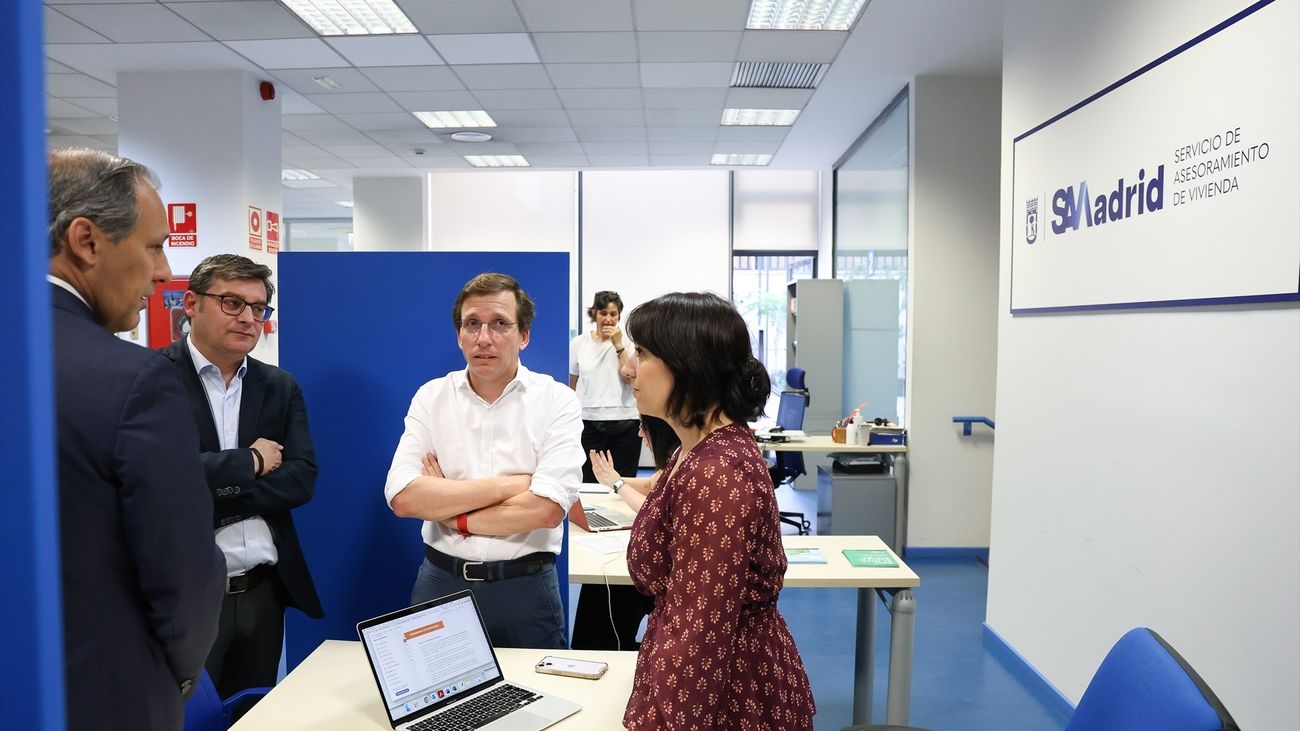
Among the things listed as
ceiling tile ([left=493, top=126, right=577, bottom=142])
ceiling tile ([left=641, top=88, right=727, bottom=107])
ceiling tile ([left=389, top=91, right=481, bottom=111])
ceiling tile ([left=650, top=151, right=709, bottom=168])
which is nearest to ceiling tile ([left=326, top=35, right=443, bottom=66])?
ceiling tile ([left=389, top=91, right=481, bottom=111])

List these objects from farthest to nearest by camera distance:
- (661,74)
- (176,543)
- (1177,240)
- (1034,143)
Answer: (661,74) → (1034,143) → (1177,240) → (176,543)

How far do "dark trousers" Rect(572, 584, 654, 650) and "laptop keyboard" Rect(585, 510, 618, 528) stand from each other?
1.02 ft

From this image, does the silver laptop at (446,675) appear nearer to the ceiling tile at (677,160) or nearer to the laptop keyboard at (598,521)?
the laptop keyboard at (598,521)

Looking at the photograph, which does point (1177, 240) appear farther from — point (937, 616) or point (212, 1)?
point (212, 1)

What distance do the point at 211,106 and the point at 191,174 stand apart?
19.9 inches

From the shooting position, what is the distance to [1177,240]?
8.04ft

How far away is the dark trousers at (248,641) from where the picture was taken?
7.13ft

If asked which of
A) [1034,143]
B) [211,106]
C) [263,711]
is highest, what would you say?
[211,106]

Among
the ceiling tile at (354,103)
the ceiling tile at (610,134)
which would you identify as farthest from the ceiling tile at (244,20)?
the ceiling tile at (610,134)

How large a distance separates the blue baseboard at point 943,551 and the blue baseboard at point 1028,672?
1.55 m

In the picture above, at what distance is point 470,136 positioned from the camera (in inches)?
285

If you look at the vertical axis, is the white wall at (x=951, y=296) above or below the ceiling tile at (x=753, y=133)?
below

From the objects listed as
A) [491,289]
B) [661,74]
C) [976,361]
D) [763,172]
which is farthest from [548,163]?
[491,289]

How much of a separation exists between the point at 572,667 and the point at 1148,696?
3.91 feet
